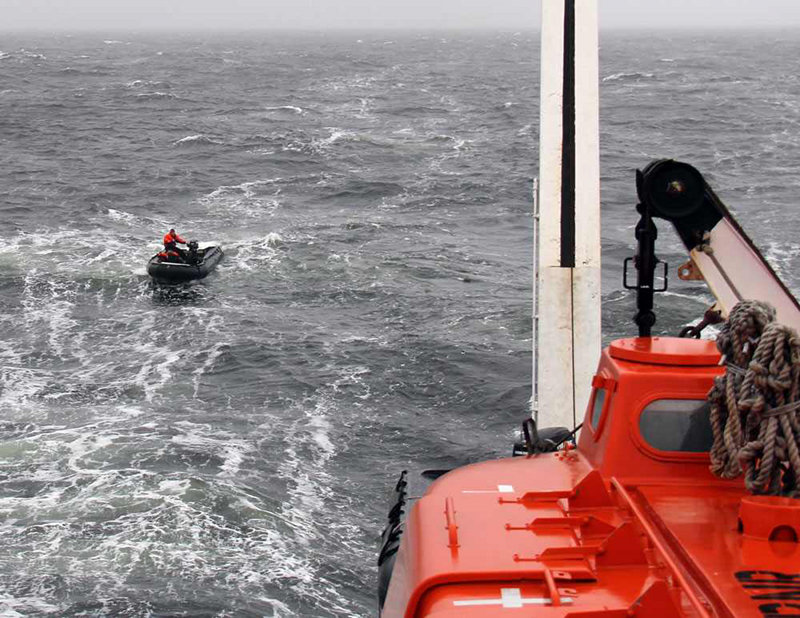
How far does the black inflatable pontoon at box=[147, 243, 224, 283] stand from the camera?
32.1 metres

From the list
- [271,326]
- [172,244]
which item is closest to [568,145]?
[271,326]

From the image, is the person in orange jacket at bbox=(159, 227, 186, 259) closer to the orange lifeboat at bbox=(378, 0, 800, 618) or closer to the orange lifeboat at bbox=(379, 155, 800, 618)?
the orange lifeboat at bbox=(378, 0, 800, 618)

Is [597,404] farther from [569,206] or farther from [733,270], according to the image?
[569,206]

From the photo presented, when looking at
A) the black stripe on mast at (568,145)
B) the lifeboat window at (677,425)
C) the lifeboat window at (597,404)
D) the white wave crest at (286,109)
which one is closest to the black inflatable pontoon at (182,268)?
the black stripe on mast at (568,145)

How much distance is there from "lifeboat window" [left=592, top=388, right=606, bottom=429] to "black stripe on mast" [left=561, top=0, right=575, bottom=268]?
3831 millimetres

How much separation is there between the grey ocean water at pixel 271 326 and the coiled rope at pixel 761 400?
9601 mm

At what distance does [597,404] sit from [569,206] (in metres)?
4.16

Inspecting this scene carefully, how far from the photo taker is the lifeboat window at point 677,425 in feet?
24.6

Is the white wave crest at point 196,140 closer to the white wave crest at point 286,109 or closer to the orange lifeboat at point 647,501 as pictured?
the white wave crest at point 286,109

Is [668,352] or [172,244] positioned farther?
[172,244]

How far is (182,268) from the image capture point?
32062 mm

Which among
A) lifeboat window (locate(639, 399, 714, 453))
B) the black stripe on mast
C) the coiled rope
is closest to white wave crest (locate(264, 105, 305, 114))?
the black stripe on mast

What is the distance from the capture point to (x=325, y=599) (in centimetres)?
1566

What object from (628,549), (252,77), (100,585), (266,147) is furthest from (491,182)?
(252,77)
